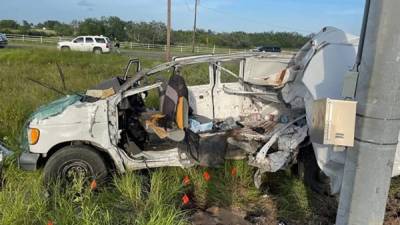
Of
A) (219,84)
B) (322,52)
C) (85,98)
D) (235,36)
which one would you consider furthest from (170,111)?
(235,36)

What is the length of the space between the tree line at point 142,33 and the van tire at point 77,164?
6131 cm

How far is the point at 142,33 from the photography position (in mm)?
76688

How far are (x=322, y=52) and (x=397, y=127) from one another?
3824 millimetres

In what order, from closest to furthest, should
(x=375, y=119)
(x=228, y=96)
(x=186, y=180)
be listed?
1. (x=375, y=119)
2. (x=186, y=180)
3. (x=228, y=96)

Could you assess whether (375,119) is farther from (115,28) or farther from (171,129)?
(115,28)

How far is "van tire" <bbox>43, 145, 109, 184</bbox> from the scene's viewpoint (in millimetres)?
6000

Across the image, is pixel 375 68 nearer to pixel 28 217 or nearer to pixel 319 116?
pixel 319 116

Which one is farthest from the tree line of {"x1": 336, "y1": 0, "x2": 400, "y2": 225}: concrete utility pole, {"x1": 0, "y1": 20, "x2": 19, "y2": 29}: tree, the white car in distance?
{"x1": 336, "y1": 0, "x2": 400, "y2": 225}: concrete utility pole

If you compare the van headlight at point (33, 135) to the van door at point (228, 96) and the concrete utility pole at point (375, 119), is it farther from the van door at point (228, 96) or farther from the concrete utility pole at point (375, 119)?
the concrete utility pole at point (375, 119)

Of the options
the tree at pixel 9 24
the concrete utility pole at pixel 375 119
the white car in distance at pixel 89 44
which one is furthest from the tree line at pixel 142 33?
the concrete utility pole at pixel 375 119

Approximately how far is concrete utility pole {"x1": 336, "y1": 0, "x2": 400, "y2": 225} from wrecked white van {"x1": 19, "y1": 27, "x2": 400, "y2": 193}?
8.55ft

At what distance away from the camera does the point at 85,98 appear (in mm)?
6273

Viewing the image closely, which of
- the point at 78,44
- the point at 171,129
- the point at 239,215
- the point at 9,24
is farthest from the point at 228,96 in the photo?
the point at 9,24

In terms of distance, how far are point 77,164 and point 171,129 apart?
4.51ft
